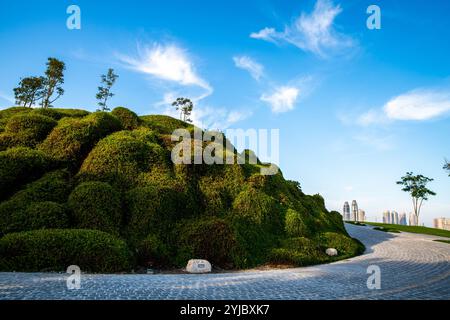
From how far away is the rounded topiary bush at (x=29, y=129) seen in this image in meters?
19.8

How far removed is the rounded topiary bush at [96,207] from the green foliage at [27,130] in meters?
Result: 6.08

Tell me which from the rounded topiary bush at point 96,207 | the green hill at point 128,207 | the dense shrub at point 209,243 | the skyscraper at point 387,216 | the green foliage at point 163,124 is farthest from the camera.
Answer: the skyscraper at point 387,216

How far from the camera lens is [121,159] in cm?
1898

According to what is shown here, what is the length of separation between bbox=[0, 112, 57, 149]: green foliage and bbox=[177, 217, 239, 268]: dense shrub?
428 inches

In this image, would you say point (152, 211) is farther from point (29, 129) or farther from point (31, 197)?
point (29, 129)

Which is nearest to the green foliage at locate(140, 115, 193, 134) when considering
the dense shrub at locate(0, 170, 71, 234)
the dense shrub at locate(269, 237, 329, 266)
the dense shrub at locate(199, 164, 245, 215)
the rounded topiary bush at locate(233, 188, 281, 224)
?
the dense shrub at locate(199, 164, 245, 215)

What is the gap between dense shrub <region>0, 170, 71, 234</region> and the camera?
46.8 ft

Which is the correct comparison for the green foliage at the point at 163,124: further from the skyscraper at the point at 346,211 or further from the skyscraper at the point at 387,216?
the skyscraper at the point at 387,216

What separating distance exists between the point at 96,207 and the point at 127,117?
402 inches

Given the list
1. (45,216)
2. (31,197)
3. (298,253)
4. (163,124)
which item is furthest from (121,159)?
(298,253)

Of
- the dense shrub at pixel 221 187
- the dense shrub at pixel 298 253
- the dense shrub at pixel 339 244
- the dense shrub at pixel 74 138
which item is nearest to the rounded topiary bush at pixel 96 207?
the dense shrub at pixel 74 138

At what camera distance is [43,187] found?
1683cm

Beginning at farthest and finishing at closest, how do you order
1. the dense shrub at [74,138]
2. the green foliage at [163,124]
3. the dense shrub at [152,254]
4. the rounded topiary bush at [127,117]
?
the green foliage at [163,124]
the rounded topiary bush at [127,117]
the dense shrub at [74,138]
the dense shrub at [152,254]
